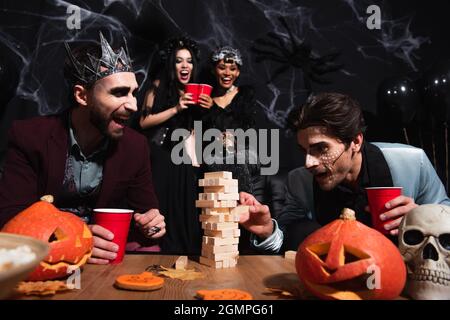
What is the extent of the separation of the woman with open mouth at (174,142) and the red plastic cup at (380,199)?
6.59 ft

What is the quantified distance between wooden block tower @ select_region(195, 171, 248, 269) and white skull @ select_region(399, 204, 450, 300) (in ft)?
1.80

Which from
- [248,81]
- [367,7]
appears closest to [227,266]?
[248,81]

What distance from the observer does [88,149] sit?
213 cm

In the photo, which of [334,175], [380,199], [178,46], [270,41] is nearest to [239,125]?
[178,46]

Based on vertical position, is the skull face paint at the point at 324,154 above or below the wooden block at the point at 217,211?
above

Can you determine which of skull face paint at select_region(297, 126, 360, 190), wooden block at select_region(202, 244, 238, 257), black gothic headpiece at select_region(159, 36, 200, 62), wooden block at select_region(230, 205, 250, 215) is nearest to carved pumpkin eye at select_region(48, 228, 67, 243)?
wooden block at select_region(202, 244, 238, 257)

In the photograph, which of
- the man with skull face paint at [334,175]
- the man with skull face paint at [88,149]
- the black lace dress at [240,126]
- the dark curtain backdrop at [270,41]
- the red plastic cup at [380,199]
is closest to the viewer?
the red plastic cup at [380,199]

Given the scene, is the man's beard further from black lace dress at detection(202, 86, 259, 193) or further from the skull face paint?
black lace dress at detection(202, 86, 259, 193)

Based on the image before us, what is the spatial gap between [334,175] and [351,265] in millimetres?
982

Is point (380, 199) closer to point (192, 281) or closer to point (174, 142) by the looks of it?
point (192, 281)

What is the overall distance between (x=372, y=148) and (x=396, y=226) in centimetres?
94

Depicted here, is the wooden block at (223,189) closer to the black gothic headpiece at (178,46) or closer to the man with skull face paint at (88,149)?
the man with skull face paint at (88,149)

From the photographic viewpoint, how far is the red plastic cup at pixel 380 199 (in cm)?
121

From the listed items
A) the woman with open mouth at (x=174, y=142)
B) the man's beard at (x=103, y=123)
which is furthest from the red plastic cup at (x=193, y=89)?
the man's beard at (x=103, y=123)
